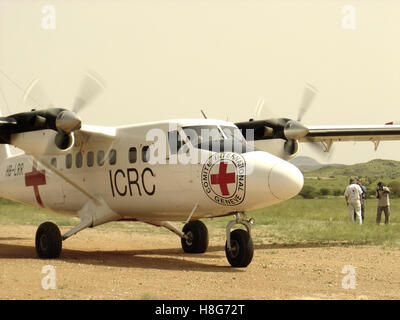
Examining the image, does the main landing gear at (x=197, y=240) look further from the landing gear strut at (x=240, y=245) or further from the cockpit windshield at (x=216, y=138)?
the cockpit windshield at (x=216, y=138)

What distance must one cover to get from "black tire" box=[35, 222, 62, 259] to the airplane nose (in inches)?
216

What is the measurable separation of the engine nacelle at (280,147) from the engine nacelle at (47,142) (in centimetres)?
508

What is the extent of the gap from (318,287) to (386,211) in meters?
13.8

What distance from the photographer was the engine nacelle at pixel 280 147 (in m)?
15.7

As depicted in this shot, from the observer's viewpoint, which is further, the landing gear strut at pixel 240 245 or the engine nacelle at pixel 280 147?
the engine nacelle at pixel 280 147

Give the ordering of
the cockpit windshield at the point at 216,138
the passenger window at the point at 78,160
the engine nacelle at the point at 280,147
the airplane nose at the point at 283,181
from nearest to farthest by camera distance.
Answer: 1. the airplane nose at the point at 283,181
2. the cockpit windshield at the point at 216,138
3. the passenger window at the point at 78,160
4. the engine nacelle at the point at 280,147

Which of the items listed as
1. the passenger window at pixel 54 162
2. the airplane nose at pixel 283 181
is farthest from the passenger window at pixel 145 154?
the passenger window at pixel 54 162

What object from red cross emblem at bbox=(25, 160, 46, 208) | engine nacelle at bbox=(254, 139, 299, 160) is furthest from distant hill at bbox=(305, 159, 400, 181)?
red cross emblem at bbox=(25, 160, 46, 208)

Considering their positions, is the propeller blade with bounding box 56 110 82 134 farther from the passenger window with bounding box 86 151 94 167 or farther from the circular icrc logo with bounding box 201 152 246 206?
the circular icrc logo with bounding box 201 152 246 206

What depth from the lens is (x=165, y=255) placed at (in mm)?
15070

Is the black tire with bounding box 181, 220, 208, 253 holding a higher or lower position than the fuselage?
lower

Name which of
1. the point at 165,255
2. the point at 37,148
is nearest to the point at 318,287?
the point at 165,255

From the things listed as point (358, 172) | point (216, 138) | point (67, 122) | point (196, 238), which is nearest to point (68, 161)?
point (67, 122)

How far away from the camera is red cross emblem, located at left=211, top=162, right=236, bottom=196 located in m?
11.2
